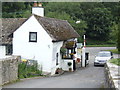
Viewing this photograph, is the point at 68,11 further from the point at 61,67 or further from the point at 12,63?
the point at 12,63

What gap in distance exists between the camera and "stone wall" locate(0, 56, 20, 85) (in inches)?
719

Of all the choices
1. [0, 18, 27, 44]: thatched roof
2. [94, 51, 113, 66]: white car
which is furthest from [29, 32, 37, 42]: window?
[94, 51, 113, 66]: white car

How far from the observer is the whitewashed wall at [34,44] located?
2564 cm

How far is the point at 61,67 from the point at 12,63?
10.2 meters

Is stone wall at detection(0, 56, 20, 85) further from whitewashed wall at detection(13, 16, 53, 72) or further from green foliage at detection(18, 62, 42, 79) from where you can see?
whitewashed wall at detection(13, 16, 53, 72)

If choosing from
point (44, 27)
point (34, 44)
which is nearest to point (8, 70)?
point (34, 44)

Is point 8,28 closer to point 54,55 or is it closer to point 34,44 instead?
point 34,44

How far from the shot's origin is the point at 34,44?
85.8ft

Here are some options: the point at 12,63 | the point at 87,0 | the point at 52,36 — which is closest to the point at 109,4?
the point at 87,0

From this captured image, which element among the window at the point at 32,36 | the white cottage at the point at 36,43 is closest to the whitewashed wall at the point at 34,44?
the white cottage at the point at 36,43

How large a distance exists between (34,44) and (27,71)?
3913mm

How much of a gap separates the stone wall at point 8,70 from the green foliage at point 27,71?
1.30 m

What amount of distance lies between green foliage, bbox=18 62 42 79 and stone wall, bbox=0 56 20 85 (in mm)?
1295

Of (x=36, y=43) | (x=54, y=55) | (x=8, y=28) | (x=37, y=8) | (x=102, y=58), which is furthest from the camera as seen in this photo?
(x=102, y=58)
